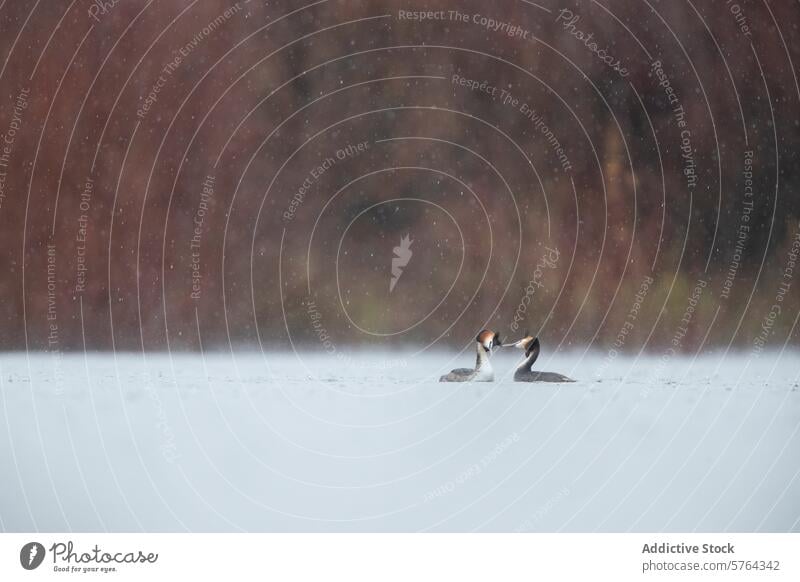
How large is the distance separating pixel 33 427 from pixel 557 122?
1.55 metres

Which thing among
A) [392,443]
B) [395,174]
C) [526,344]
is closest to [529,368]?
[526,344]

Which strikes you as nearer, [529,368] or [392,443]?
[392,443]

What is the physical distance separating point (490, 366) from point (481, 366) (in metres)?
0.02

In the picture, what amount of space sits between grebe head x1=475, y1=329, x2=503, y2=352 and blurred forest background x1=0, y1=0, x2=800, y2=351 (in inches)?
1.0

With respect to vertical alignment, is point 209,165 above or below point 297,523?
above

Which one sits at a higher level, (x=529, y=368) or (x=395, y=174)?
(x=395, y=174)

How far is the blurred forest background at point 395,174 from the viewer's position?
2457 millimetres

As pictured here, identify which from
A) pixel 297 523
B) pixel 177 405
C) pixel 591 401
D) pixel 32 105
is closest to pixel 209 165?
pixel 32 105

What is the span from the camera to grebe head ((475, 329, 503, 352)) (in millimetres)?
2531

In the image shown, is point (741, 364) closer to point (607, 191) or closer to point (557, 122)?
point (607, 191)

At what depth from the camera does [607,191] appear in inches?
99.7

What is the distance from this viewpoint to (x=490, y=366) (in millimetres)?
2520

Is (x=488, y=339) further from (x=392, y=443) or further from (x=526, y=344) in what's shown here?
(x=392, y=443)

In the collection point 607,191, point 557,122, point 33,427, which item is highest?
point 557,122
